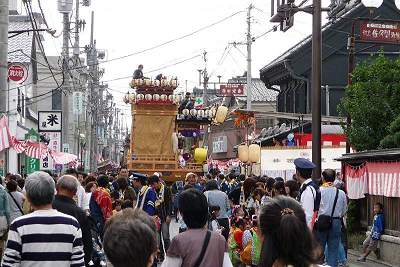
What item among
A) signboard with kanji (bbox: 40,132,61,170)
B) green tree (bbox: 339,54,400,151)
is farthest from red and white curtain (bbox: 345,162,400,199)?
signboard with kanji (bbox: 40,132,61,170)

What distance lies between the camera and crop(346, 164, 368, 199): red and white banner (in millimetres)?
19906

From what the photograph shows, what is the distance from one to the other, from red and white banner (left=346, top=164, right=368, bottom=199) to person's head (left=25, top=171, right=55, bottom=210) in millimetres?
13978

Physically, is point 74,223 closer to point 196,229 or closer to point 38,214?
point 38,214

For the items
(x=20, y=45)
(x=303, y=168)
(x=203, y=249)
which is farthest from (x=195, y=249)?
(x=20, y=45)

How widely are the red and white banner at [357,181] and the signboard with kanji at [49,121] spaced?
39.8 feet

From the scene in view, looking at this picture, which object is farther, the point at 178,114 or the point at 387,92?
the point at 178,114

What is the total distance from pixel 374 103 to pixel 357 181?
7.84 feet

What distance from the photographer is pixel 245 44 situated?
155 feet

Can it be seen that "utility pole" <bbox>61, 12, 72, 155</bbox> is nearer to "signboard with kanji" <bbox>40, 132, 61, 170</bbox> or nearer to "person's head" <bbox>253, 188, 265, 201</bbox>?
"signboard with kanji" <bbox>40, 132, 61, 170</bbox>

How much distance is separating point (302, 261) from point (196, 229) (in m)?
1.68

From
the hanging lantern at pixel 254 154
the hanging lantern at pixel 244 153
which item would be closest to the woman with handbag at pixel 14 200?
the hanging lantern at pixel 254 154

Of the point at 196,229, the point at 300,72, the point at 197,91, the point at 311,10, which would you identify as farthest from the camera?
the point at 197,91

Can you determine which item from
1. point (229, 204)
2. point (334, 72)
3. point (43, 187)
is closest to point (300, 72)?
point (334, 72)

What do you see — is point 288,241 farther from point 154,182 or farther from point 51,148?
point 51,148
